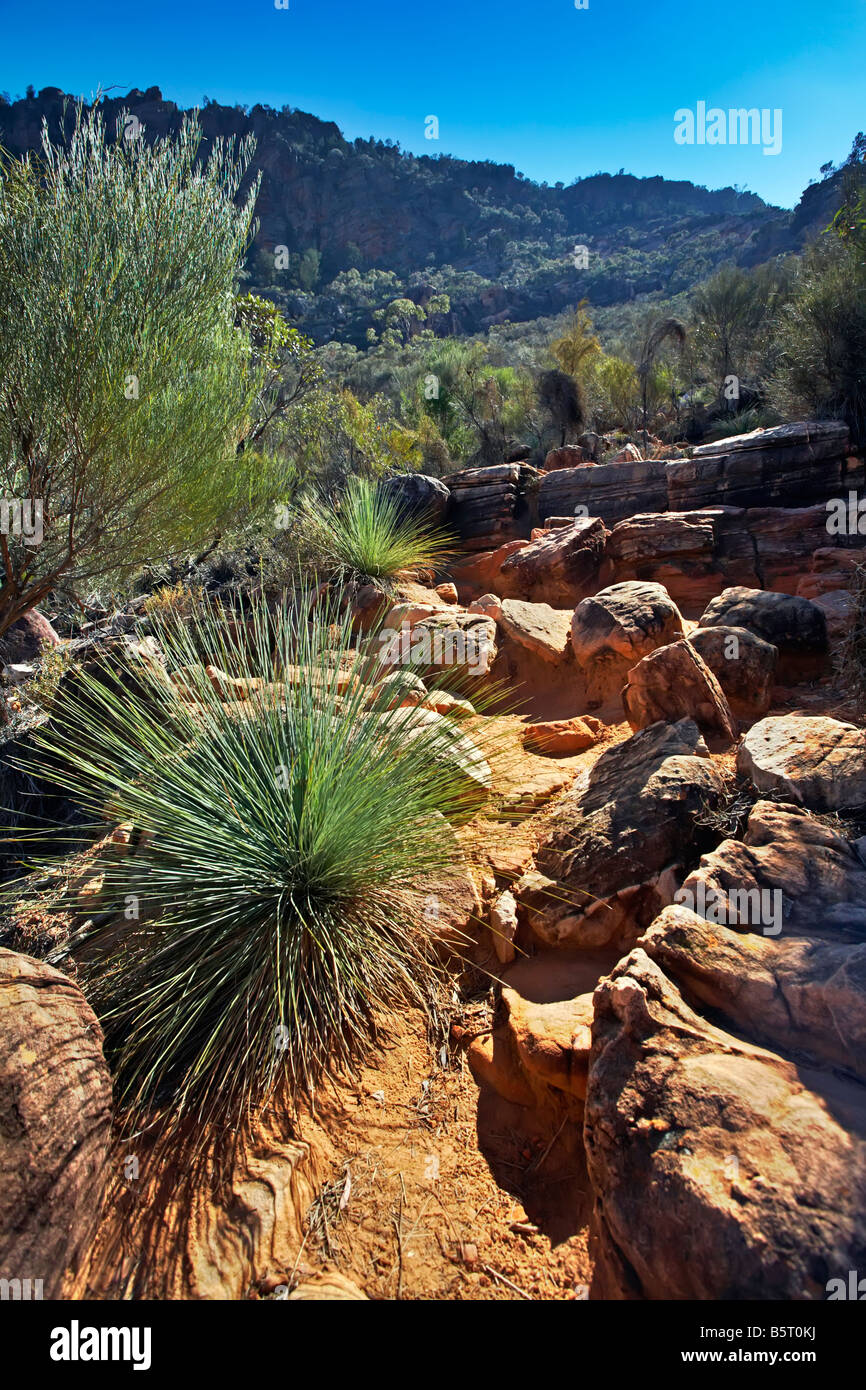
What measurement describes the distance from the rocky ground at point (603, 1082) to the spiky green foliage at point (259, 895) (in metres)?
0.18

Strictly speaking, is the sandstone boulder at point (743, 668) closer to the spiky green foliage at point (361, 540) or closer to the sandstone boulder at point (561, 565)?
the sandstone boulder at point (561, 565)

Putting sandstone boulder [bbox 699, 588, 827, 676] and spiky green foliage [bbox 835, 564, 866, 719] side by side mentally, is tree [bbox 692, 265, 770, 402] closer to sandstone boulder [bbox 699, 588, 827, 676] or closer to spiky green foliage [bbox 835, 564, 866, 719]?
sandstone boulder [bbox 699, 588, 827, 676]

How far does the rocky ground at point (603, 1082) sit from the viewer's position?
52.5 inches

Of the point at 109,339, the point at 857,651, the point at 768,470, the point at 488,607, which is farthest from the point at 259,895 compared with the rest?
the point at 768,470

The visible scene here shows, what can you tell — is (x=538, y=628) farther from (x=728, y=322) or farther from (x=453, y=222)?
(x=453, y=222)

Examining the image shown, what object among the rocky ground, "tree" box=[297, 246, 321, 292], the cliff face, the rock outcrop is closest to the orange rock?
the rocky ground

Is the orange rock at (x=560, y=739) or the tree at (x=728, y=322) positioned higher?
the tree at (x=728, y=322)

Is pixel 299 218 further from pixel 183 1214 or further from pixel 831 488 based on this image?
pixel 183 1214

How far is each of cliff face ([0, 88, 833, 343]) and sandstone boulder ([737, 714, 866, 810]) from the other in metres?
44.5

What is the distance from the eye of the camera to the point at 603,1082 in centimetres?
165

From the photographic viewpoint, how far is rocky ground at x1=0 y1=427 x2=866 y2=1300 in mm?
1333

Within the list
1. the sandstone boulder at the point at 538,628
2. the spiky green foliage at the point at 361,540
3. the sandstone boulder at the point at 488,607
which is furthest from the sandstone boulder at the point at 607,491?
the sandstone boulder at the point at 538,628

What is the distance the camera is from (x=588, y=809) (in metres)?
3.01
